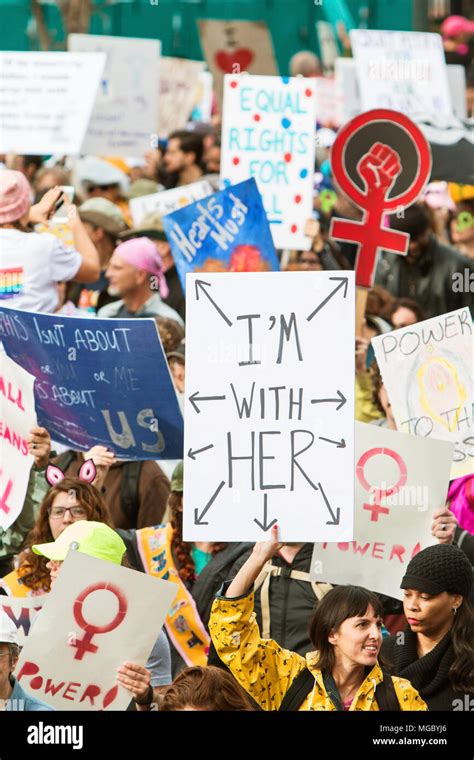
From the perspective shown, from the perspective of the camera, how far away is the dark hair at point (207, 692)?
12.7 feet

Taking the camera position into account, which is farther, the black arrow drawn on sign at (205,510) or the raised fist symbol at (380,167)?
the raised fist symbol at (380,167)

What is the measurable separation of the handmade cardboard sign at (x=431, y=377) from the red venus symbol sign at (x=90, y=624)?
4.07ft

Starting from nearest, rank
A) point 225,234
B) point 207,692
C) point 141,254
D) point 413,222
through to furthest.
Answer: point 207,692 → point 225,234 → point 141,254 → point 413,222

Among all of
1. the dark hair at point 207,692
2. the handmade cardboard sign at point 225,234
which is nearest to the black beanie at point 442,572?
the dark hair at point 207,692

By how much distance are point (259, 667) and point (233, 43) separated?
805 centimetres

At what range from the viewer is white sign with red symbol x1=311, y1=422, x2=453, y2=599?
4.52 metres

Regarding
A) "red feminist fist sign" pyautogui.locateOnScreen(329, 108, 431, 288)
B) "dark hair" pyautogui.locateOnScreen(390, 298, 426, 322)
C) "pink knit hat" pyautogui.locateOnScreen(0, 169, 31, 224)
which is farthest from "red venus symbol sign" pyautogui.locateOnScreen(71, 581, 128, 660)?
"dark hair" pyautogui.locateOnScreen(390, 298, 426, 322)

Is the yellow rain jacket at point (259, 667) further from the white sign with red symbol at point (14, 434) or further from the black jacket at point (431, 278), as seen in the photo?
the black jacket at point (431, 278)

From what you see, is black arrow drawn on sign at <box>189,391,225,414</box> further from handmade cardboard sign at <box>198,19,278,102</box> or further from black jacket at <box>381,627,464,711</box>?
handmade cardboard sign at <box>198,19,278,102</box>

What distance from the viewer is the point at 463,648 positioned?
4211mm

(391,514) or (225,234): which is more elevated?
(225,234)

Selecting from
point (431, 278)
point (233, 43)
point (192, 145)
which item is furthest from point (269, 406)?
point (233, 43)

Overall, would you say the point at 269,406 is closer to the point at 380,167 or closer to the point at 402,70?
the point at 380,167

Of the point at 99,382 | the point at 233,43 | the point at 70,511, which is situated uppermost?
the point at 233,43
